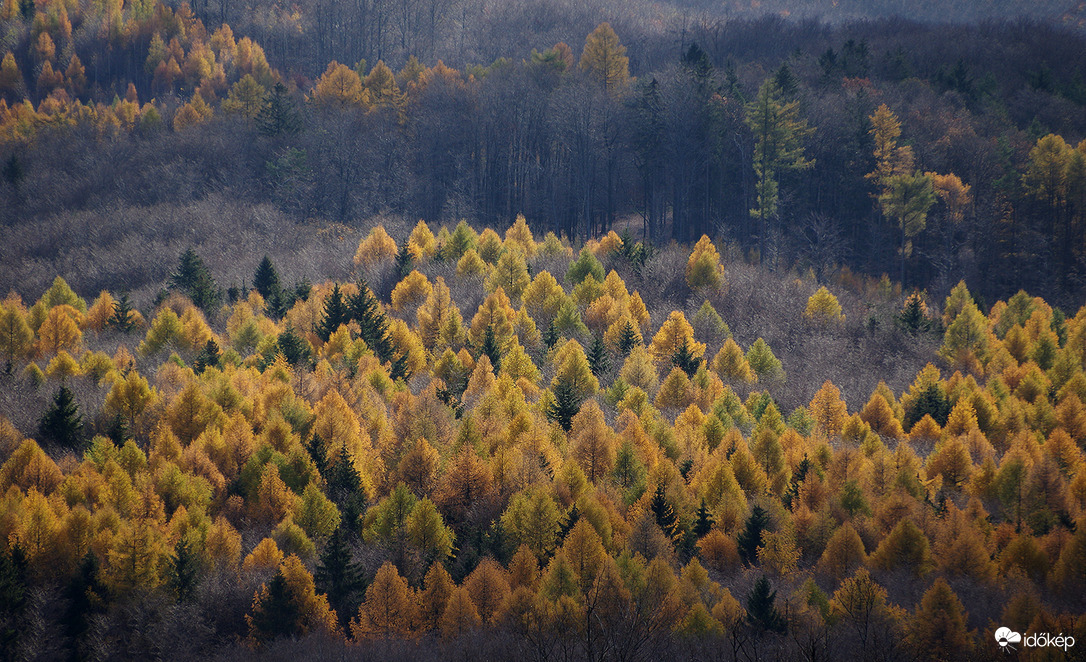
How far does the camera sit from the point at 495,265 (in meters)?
64.3

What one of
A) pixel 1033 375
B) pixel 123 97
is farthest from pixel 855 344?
pixel 123 97

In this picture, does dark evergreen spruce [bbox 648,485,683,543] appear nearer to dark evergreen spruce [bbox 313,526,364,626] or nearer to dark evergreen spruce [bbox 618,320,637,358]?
dark evergreen spruce [bbox 313,526,364,626]

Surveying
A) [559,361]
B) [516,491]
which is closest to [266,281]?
[559,361]

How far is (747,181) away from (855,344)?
2414 cm

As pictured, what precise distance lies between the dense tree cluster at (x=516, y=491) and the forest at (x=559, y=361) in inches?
6.4

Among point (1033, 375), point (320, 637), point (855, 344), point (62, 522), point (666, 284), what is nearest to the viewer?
point (320, 637)

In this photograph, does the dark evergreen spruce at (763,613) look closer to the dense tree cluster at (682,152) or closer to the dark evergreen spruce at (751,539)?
the dark evergreen spruce at (751,539)

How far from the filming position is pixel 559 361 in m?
47.9

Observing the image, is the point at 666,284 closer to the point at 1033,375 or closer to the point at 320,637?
the point at 1033,375

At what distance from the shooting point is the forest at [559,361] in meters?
31.8

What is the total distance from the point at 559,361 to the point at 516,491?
11.4m

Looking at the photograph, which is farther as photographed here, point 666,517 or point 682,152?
point 682,152

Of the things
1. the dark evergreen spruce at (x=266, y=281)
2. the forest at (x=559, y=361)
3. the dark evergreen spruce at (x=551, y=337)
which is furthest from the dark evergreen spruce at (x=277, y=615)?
the dark evergreen spruce at (x=266, y=281)

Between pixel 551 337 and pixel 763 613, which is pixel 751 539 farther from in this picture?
pixel 551 337
